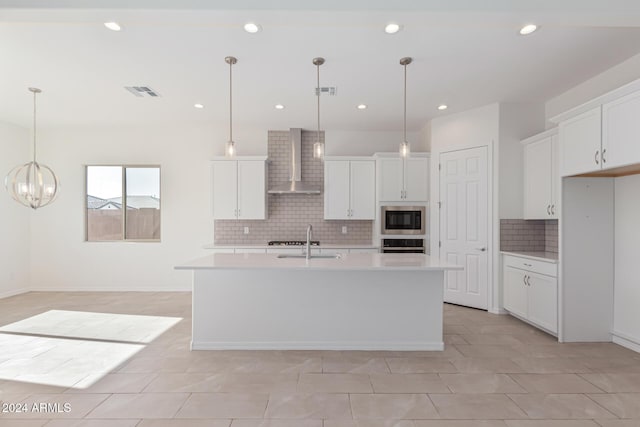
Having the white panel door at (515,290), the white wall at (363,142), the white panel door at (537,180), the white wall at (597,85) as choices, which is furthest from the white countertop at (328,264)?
the white wall at (363,142)

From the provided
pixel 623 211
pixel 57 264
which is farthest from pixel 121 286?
pixel 623 211

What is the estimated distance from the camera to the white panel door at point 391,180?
5.32 m

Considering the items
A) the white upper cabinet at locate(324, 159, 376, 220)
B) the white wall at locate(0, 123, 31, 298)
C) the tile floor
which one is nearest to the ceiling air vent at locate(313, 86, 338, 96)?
the white upper cabinet at locate(324, 159, 376, 220)

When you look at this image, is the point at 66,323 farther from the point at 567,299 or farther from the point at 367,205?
the point at 567,299

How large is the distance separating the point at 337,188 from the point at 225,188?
6.01 feet

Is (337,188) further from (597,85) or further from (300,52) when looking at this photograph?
(597,85)

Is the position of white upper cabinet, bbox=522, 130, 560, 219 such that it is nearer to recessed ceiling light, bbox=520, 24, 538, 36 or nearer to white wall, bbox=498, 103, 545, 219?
white wall, bbox=498, 103, 545, 219

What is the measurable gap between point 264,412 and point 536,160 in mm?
4178

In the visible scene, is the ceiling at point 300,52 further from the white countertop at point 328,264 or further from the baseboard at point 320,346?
the baseboard at point 320,346

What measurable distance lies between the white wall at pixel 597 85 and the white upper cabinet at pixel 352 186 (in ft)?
8.36

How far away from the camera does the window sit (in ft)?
19.3

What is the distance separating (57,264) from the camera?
5.81 m

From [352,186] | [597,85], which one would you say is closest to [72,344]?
[352,186]

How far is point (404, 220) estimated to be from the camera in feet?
17.5
